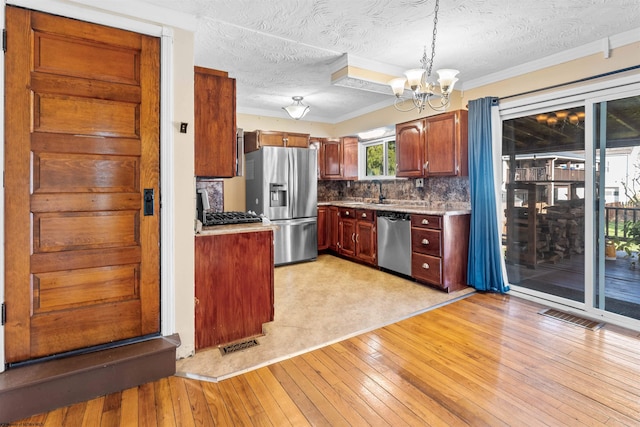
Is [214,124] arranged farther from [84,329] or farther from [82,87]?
[84,329]

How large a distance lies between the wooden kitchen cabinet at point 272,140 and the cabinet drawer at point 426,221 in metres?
2.37

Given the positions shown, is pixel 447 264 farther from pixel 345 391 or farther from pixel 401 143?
pixel 345 391

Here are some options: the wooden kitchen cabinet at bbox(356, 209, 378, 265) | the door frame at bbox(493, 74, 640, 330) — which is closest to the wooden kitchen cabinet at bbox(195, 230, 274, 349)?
the wooden kitchen cabinet at bbox(356, 209, 378, 265)

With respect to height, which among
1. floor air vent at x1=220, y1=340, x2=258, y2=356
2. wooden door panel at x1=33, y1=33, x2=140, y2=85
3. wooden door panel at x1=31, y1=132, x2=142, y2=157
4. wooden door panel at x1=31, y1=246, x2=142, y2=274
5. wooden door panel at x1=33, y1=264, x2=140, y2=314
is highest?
wooden door panel at x1=33, y1=33, x2=140, y2=85

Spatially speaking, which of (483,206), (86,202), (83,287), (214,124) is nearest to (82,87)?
(86,202)

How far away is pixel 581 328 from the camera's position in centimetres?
278

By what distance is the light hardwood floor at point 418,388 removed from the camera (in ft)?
5.61

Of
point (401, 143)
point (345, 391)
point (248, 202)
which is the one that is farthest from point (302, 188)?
point (345, 391)

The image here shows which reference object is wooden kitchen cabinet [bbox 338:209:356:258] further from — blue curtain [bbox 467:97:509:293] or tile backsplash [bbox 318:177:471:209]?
blue curtain [bbox 467:97:509:293]

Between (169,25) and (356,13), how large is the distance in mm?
1331

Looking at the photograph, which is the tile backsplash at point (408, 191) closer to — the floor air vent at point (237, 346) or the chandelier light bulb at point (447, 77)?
the chandelier light bulb at point (447, 77)

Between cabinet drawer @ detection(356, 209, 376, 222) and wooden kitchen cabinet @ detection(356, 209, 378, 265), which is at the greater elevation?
cabinet drawer @ detection(356, 209, 376, 222)

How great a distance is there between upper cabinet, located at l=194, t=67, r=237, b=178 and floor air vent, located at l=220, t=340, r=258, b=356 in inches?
51.1

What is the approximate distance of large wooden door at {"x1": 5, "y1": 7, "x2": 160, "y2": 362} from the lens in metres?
1.87
